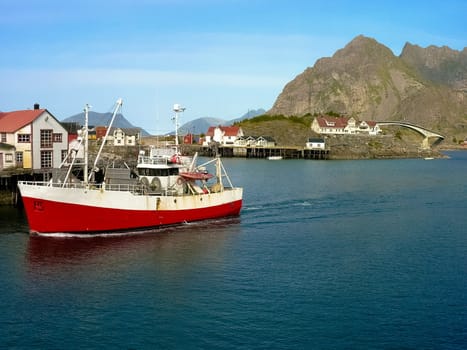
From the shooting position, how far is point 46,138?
48.1 m

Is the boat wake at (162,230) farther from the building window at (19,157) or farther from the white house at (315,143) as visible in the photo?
the white house at (315,143)

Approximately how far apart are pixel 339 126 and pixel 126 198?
399 ft

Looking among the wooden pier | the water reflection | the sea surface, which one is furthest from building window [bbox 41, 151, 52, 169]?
the wooden pier

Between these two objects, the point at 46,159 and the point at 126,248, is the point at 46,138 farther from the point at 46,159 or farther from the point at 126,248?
the point at 126,248

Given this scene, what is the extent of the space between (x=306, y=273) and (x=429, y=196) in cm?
3465

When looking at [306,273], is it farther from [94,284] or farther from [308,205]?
[308,205]

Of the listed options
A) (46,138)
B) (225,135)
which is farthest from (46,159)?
(225,135)

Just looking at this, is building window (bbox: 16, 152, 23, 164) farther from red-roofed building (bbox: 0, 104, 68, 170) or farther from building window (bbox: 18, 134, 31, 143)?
building window (bbox: 18, 134, 31, 143)

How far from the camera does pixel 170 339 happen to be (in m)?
19.5

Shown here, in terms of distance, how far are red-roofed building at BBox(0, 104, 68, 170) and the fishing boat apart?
1190 centimetres

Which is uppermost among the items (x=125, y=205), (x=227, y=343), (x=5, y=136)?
(x=5, y=136)

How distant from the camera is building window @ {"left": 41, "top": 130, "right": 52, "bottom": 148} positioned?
157ft

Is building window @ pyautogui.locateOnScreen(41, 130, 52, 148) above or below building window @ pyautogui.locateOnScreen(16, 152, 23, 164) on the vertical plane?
above

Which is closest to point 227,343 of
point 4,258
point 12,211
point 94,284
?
point 94,284
